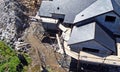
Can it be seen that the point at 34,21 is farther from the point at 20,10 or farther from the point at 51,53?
the point at 51,53

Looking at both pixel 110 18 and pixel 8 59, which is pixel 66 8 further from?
pixel 8 59

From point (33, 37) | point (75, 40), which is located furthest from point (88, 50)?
point (33, 37)

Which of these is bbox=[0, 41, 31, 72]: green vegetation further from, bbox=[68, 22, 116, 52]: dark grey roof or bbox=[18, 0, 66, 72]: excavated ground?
bbox=[68, 22, 116, 52]: dark grey roof

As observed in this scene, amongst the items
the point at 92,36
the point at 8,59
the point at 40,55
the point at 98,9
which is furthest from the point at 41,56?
the point at 98,9

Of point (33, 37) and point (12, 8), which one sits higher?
point (12, 8)

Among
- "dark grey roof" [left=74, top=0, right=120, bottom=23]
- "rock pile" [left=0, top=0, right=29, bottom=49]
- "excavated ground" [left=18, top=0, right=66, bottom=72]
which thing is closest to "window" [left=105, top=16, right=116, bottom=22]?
"dark grey roof" [left=74, top=0, right=120, bottom=23]

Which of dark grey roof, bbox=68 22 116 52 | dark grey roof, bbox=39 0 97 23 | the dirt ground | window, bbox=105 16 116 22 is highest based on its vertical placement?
dark grey roof, bbox=39 0 97 23
